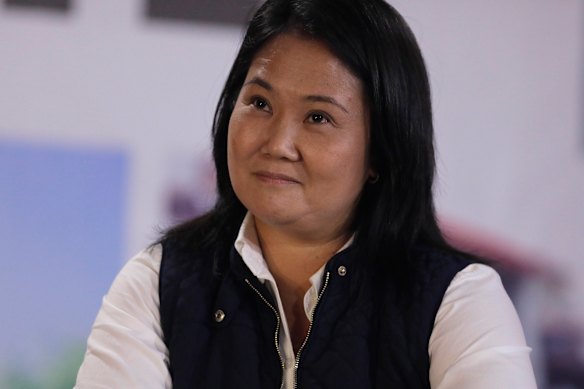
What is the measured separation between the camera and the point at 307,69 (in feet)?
5.31

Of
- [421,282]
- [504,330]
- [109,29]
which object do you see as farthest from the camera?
[109,29]

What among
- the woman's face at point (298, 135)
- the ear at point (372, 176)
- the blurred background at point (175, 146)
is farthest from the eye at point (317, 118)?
the blurred background at point (175, 146)

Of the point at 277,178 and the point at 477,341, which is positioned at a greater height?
the point at 277,178

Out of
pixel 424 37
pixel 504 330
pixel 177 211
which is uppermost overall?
pixel 424 37

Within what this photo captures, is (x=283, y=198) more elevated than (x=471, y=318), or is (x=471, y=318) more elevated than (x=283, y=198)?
(x=283, y=198)

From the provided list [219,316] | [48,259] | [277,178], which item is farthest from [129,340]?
[48,259]

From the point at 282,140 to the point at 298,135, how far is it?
3 centimetres

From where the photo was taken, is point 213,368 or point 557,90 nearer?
point 213,368

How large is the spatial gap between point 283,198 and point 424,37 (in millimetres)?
1486

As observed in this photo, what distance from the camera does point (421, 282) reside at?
65.9 inches

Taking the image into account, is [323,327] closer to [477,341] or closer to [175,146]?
[477,341]

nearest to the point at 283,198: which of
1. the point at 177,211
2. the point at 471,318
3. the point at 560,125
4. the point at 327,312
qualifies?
the point at 327,312

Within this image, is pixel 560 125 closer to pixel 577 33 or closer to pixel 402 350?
pixel 577 33

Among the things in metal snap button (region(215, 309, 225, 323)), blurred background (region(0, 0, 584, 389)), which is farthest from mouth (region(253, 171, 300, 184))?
blurred background (region(0, 0, 584, 389))
